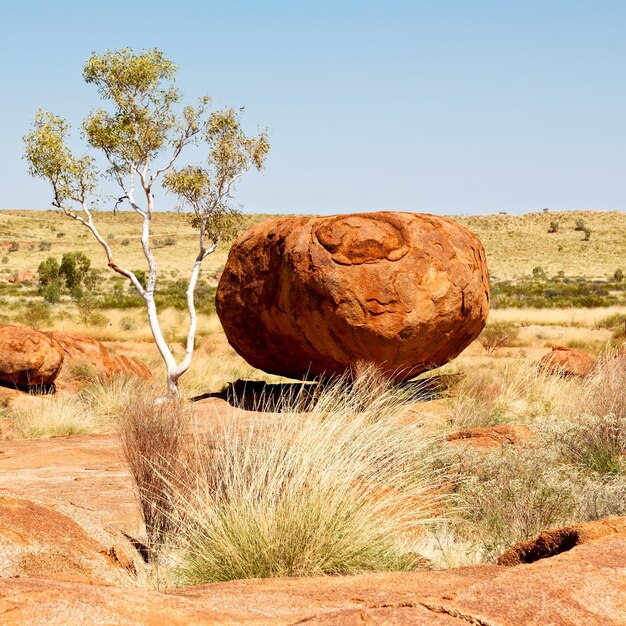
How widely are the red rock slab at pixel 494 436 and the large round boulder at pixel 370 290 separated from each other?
3.30 meters

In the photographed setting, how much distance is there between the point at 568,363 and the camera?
15.4m

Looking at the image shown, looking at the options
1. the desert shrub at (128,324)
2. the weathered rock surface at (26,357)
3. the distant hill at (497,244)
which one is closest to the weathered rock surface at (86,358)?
the weathered rock surface at (26,357)

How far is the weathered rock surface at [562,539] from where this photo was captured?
384 cm

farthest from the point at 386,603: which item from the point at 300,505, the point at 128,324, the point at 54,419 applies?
the point at 128,324

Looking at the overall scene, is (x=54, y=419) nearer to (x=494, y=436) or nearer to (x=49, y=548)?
(x=494, y=436)

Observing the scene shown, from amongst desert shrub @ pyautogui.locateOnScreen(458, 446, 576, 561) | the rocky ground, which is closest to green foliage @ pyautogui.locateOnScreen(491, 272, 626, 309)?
desert shrub @ pyautogui.locateOnScreen(458, 446, 576, 561)

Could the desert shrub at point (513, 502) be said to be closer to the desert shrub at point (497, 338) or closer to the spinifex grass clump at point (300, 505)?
the spinifex grass clump at point (300, 505)

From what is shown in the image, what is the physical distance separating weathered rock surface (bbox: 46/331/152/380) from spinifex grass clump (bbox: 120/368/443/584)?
30.8 feet

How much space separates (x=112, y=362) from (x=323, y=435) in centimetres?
1072

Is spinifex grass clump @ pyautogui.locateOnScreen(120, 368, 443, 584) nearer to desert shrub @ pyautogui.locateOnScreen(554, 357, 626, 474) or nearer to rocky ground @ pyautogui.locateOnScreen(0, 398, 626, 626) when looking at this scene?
rocky ground @ pyautogui.locateOnScreen(0, 398, 626, 626)

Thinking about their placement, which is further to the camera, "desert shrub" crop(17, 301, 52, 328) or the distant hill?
the distant hill

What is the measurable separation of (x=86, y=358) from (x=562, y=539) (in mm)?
13036

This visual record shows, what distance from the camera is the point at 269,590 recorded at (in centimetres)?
343

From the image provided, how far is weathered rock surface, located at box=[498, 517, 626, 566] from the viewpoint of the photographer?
384cm
